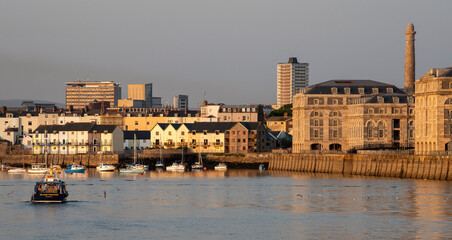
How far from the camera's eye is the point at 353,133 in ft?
607

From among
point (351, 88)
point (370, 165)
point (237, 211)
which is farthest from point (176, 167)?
point (237, 211)

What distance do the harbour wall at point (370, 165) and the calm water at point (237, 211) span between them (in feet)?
10.2

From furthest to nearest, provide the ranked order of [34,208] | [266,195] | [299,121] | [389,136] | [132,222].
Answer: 1. [299,121]
2. [389,136]
3. [266,195]
4. [34,208]
5. [132,222]

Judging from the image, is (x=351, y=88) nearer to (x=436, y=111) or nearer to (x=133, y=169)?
(x=133, y=169)

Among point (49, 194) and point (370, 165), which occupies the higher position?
point (370, 165)

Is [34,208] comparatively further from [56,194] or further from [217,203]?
[217,203]

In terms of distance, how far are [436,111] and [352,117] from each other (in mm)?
42102

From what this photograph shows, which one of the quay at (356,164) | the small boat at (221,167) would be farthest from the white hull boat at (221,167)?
the quay at (356,164)

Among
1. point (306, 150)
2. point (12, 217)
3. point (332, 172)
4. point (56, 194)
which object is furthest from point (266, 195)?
point (306, 150)

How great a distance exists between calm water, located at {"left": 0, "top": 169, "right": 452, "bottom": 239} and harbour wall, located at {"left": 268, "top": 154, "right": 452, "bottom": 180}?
3.10 m

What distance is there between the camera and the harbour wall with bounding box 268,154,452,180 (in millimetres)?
131500

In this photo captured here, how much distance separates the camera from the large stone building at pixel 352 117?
588ft

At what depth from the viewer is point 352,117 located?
18475 cm

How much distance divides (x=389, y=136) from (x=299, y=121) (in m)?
22.6
